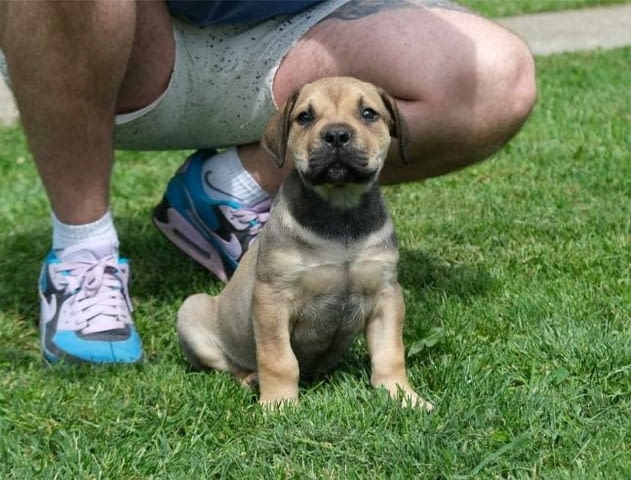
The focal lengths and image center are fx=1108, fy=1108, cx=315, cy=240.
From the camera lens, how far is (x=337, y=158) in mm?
2992

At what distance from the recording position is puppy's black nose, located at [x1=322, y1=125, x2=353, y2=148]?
2.99 metres

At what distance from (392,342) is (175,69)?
1.48m

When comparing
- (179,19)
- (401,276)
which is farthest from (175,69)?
(401,276)

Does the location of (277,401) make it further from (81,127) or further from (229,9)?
(229,9)

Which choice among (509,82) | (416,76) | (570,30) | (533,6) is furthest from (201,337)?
(533,6)

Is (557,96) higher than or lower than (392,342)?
lower

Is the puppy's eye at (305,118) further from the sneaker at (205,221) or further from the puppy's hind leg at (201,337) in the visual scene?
the sneaker at (205,221)

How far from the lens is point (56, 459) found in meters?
2.80

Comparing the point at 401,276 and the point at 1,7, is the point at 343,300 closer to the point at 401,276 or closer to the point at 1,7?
the point at 401,276

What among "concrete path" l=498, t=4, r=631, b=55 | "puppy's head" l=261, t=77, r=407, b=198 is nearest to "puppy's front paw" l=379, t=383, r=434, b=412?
"puppy's head" l=261, t=77, r=407, b=198

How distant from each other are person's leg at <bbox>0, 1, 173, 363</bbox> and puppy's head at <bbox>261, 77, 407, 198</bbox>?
71 cm

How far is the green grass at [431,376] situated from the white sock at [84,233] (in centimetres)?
35

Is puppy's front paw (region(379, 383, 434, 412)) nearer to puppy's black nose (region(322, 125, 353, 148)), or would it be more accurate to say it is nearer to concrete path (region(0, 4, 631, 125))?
puppy's black nose (region(322, 125, 353, 148))

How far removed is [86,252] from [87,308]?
0.79 feet
